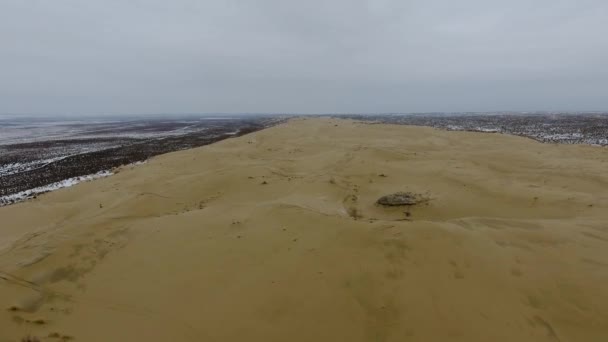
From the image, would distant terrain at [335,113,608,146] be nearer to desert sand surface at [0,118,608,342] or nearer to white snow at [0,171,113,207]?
desert sand surface at [0,118,608,342]

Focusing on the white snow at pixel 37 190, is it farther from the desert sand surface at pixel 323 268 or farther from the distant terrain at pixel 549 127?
the distant terrain at pixel 549 127

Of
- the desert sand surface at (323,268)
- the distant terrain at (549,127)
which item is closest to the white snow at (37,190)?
the desert sand surface at (323,268)

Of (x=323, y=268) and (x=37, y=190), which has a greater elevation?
(x=323, y=268)

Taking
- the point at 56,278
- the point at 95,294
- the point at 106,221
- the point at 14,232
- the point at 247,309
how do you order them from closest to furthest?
the point at 247,309, the point at 95,294, the point at 56,278, the point at 106,221, the point at 14,232

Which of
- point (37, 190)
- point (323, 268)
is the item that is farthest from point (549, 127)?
point (37, 190)

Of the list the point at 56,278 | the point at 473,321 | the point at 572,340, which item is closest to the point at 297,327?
the point at 473,321

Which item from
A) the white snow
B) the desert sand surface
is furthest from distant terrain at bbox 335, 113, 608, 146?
the white snow

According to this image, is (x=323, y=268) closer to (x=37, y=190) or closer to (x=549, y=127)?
(x=37, y=190)

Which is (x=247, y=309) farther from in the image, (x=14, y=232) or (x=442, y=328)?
(x=14, y=232)
